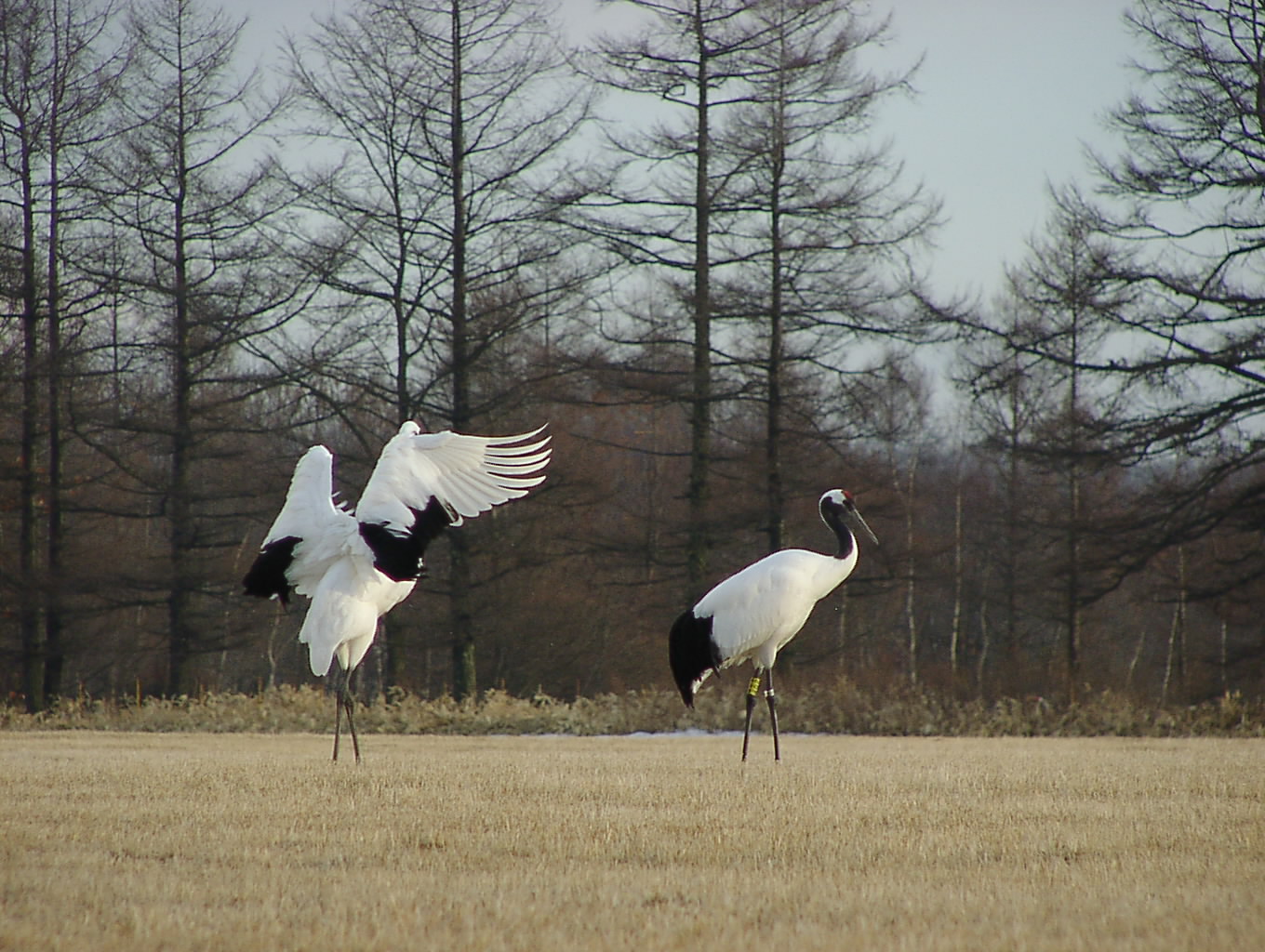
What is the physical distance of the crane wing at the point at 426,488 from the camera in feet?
33.9

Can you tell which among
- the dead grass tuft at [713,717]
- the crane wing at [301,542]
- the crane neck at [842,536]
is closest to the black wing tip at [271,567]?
the crane wing at [301,542]

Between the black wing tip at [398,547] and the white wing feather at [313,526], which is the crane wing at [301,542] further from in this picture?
the black wing tip at [398,547]

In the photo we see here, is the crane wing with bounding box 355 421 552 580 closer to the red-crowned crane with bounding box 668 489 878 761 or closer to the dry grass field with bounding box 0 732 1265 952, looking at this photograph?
the dry grass field with bounding box 0 732 1265 952

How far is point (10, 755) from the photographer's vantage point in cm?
1154

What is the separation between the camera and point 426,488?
10.6 metres

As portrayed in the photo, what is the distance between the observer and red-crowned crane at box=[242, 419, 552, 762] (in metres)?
10.4

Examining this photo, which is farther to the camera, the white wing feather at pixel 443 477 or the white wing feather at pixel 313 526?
the white wing feather at pixel 313 526

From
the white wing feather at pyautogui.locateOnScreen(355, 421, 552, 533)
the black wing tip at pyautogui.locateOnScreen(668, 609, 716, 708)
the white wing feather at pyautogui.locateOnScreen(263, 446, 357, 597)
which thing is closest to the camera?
the white wing feather at pyautogui.locateOnScreen(355, 421, 552, 533)

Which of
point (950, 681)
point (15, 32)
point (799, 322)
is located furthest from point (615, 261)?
point (15, 32)

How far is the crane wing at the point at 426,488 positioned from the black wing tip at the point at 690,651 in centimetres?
189

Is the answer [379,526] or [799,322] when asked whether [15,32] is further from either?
[379,526]

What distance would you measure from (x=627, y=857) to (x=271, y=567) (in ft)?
18.6

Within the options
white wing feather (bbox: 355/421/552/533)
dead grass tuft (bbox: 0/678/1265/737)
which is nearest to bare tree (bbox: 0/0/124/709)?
dead grass tuft (bbox: 0/678/1265/737)

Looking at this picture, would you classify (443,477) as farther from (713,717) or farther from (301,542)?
(713,717)
